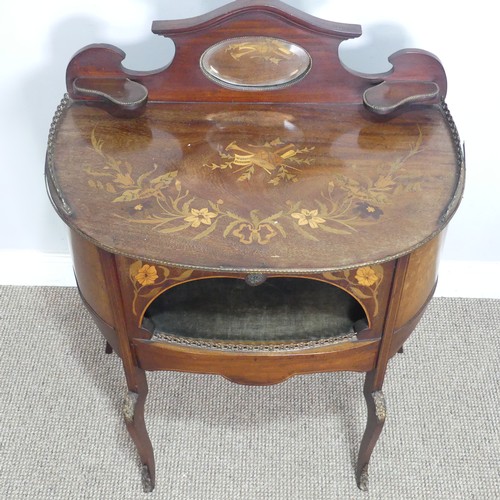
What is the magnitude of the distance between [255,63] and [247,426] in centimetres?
71

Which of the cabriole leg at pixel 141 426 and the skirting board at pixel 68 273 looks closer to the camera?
the cabriole leg at pixel 141 426

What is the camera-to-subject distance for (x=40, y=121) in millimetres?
1314

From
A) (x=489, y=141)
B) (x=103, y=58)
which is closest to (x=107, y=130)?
(x=103, y=58)

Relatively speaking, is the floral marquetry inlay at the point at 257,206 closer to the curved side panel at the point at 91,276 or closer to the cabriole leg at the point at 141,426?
the curved side panel at the point at 91,276

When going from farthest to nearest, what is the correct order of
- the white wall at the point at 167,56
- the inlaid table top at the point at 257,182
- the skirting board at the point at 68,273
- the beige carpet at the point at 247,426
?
the skirting board at the point at 68,273, the beige carpet at the point at 247,426, the white wall at the point at 167,56, the inlaid table top at the point at 257,182

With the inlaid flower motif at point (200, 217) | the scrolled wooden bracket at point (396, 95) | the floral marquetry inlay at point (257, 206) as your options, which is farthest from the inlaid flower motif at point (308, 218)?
the scrolled wooden bracket at point (396, 95)

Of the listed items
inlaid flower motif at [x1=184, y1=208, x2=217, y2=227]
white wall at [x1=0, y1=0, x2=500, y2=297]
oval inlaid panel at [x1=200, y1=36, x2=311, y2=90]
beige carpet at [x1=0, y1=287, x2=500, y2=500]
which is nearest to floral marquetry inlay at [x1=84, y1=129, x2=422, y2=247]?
inlaid flower motif at [x1=184, y1=208, x2=217, y2=227]

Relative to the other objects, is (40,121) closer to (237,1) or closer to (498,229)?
(237,1)

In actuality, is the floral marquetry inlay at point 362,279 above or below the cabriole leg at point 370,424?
above

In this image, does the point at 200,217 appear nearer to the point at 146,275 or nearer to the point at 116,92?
the point at 146,275

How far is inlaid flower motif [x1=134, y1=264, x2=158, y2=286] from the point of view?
929 mm

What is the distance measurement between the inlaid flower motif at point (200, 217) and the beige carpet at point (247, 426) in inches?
24.6

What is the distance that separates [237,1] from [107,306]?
1.51 feet

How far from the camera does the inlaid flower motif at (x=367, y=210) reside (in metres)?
0.90
